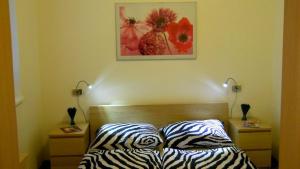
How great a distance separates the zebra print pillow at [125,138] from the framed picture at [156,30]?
0.84 m

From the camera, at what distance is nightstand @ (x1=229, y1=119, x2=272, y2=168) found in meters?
3.34

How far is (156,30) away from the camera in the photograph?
12.0ft

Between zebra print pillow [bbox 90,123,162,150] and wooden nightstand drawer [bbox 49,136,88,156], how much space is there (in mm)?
165

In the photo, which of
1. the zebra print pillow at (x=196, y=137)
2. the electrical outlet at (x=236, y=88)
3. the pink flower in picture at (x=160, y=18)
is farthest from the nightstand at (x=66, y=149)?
the electrical outlet at (x=236, y=88)

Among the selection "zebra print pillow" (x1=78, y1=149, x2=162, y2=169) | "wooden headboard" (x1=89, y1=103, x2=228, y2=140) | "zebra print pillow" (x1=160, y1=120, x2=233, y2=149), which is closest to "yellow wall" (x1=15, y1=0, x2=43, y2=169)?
"wooden headboard" (x1=89, y1=103, x2=228, y2=140)

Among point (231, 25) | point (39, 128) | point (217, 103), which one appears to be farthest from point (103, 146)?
point (231, 25)

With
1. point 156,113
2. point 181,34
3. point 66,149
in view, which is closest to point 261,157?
point 156,113

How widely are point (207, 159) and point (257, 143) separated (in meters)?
0.86

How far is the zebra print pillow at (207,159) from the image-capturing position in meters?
2.66

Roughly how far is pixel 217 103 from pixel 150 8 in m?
1.31

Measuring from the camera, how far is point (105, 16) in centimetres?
361

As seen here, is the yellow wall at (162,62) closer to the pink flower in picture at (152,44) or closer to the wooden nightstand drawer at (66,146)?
the pink flower in picture at (152,44)

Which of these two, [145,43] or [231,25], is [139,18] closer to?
[145,43]

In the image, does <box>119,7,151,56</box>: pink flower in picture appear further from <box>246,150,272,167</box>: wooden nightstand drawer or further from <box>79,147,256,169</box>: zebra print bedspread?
<box>246,150,272,167</box>: wooden nightstand drawer
